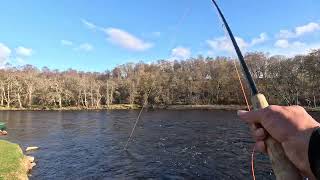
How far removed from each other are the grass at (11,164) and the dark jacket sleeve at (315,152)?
62.1 ft

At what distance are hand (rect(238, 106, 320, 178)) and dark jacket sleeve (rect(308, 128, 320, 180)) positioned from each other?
0.09 feet

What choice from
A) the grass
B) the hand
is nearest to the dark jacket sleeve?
the hand

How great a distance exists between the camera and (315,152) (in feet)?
6.55

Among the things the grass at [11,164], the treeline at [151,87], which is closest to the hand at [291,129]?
the grass at [11,164]

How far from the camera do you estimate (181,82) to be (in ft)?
428

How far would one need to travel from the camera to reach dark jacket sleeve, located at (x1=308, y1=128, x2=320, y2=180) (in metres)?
1.98

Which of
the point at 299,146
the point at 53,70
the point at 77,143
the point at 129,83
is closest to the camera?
the point at 299,146

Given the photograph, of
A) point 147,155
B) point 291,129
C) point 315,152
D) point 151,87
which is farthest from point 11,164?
point 151,87

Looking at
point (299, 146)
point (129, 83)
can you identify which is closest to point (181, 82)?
point (129, 83)

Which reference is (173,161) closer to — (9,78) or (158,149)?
(158,149)

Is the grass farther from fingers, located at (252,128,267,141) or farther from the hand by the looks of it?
the hand

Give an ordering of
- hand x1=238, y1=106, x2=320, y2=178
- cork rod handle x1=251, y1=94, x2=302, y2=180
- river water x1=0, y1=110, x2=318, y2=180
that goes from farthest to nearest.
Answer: river water x1=0, y1=110, x2=318, y2=180, cork rod handle x1=251, y1=94, x2=302, y2=180, hand x1=238, y1=106, x2=320, y2=178

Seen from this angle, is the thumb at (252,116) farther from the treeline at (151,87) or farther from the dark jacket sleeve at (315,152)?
the treeline at (151,87)

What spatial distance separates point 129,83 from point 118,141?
95816 mm
